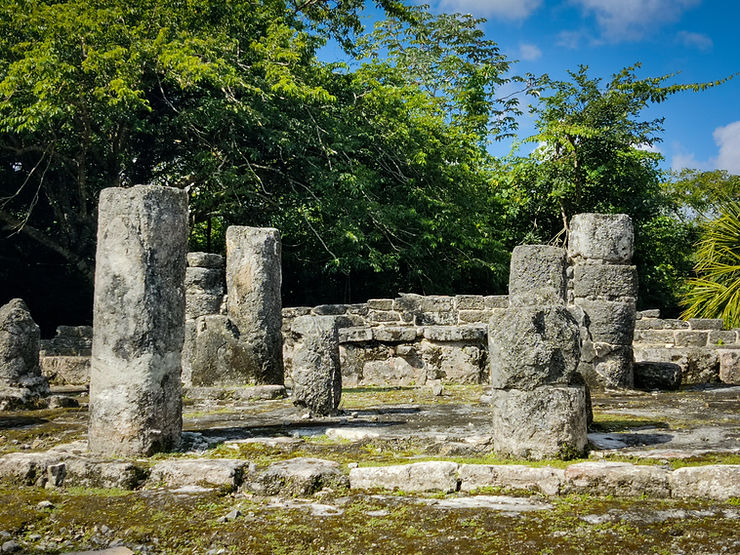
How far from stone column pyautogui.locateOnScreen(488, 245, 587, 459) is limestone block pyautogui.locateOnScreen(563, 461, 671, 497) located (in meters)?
0.86

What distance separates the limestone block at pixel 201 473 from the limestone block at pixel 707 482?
9.74 ft

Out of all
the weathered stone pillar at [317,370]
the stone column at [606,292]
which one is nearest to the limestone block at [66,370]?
the weathered stone pillar at [317,370]

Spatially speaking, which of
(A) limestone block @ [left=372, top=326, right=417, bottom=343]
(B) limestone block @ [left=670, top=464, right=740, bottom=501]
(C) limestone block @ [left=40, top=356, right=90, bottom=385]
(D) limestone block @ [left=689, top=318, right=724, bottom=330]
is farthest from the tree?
(B) limestone block @ [left=670, top=464, right=740, bottom=501]

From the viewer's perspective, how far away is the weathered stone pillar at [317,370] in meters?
9.41

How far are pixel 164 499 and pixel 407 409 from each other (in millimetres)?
4543

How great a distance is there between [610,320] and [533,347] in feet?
19.1

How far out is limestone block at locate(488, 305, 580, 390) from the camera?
6.56 meters

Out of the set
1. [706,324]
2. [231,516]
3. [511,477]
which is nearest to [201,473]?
[231,516]

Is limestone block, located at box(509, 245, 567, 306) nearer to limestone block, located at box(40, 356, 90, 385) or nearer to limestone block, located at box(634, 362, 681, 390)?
limestone block, located at box(634, 362, 681, 390)

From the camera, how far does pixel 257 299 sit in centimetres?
1166

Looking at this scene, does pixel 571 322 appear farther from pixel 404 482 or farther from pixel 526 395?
pixel 404 482

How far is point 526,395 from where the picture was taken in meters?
6.56

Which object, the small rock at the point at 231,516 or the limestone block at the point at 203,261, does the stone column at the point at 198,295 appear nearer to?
the limestone block at the point at 203,261

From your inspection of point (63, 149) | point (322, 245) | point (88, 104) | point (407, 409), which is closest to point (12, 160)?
point (63, 149)
